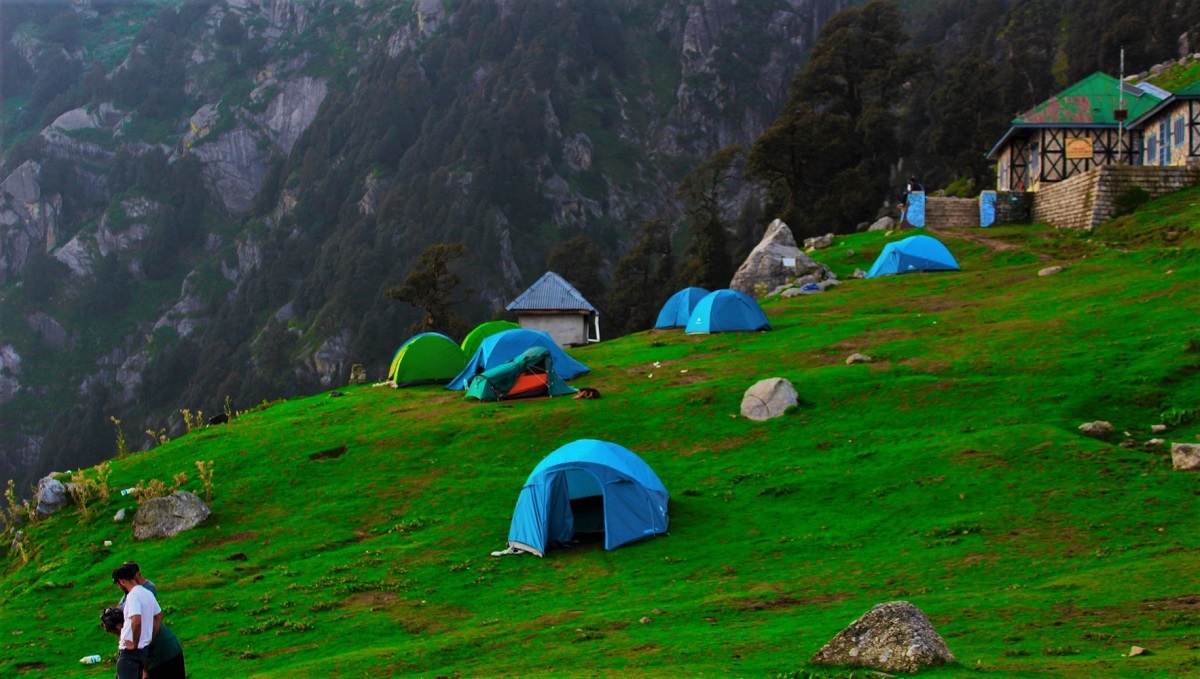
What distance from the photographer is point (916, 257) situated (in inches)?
2234

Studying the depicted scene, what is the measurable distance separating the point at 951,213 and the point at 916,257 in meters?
12.0

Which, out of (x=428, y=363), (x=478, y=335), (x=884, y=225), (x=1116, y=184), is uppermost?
(x=1116, y=184)

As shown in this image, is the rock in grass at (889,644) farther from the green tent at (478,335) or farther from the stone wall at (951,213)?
the stone wall at (951,213)

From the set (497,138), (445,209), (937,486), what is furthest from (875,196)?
(497,138)

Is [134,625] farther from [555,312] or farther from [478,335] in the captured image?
[555,312]

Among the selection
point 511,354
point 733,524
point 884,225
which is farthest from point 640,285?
point 733,524

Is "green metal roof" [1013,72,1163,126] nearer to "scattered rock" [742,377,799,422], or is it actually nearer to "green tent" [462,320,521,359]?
"green tent" [462,320,521,359]

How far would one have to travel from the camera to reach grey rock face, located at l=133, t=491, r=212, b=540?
91.2 feet

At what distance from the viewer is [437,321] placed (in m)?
72.0

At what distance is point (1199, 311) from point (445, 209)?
143 metres

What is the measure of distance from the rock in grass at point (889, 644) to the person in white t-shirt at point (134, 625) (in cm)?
837

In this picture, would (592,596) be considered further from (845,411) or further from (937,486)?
(845,411)

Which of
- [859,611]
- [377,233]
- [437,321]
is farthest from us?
[377,233]

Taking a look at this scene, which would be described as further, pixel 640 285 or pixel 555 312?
pixel 640 285
